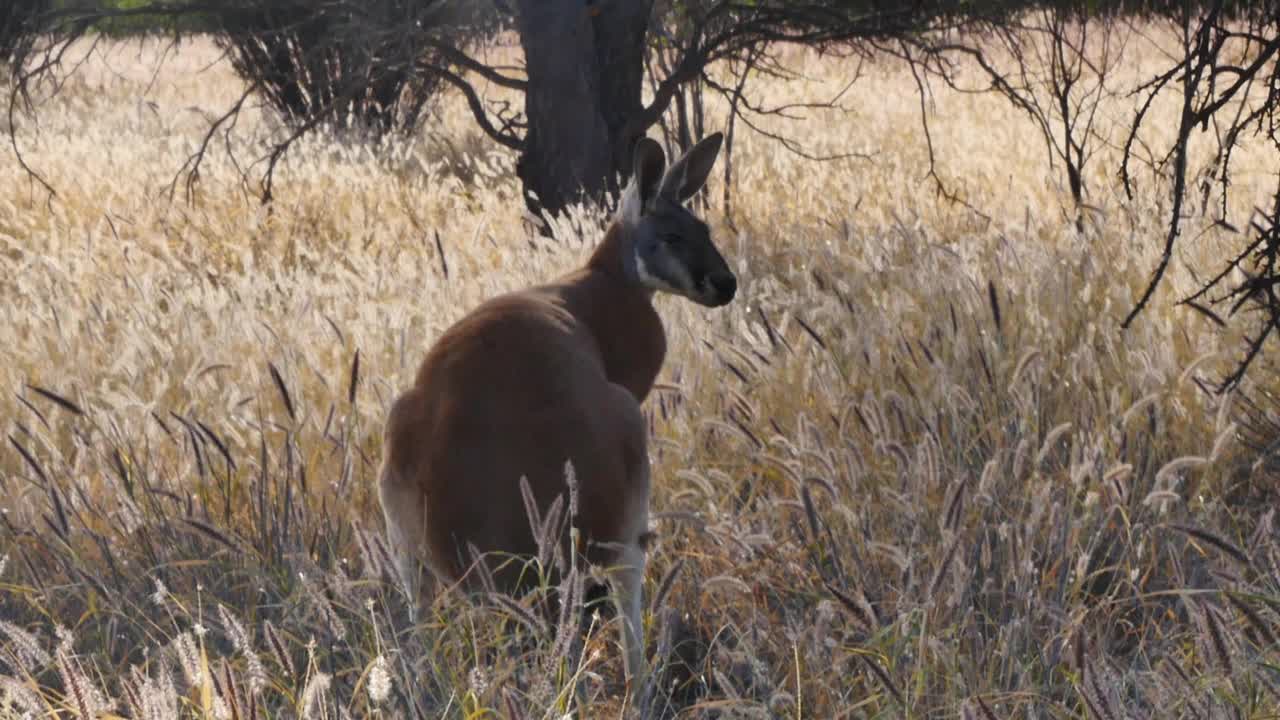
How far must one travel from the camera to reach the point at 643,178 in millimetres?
4414

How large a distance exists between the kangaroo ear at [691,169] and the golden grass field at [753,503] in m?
0.54

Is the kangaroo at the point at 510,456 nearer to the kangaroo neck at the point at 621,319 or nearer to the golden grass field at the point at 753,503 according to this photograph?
the golden grass field at the point at 753,503

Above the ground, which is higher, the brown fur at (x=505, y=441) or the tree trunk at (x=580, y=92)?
the tree trunk at (x=580, y=92)

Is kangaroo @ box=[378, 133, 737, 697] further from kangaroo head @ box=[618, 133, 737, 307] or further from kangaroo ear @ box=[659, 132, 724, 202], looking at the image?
kangaroo ear @ box=[659, 132, 724, 202]

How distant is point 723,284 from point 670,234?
24 cm

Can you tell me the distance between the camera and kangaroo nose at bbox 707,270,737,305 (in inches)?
167

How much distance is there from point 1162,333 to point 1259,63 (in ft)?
4.72

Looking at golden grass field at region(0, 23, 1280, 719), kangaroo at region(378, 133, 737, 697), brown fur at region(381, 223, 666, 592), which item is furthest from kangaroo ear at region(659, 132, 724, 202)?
brown fur at region(381, 223, 666, 592)

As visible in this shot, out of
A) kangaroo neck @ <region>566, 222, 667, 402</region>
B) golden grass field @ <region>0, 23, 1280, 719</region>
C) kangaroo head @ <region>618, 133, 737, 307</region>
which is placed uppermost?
kangaroo head @ <region>618, 133, 737, 307</region>

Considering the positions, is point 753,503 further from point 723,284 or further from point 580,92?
point 580,92

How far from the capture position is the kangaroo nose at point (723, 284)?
167 inches

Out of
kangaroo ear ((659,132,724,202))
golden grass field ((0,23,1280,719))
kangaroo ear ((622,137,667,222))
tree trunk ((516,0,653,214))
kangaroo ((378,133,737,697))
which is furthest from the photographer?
tree trunk ((516,0,653,214))

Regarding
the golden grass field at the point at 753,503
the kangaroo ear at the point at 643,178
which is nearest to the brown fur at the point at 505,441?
the golden grass field at the point at 753,503

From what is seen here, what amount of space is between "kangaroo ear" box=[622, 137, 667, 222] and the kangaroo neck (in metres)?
0.11
